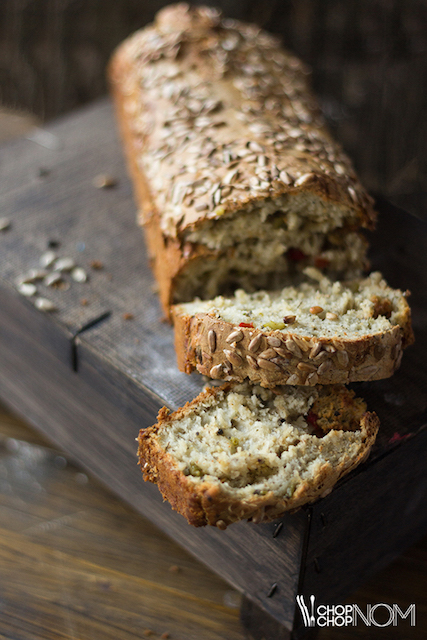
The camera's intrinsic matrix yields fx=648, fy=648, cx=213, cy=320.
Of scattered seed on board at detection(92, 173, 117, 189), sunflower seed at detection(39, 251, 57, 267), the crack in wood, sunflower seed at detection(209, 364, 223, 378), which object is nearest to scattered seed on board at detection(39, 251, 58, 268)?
sunflower seed at detection(39, 251, 57, 267)

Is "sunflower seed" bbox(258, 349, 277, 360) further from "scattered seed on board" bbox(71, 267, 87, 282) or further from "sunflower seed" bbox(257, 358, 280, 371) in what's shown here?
"scattered seed on board" bbox(71, 267, 87, 282)

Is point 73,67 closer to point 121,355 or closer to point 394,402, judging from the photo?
point 121,355

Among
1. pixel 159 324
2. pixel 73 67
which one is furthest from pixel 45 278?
pixel 73 67

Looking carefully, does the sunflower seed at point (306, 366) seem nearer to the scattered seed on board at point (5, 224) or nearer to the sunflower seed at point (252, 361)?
the sunflower seed at point (252, 361)

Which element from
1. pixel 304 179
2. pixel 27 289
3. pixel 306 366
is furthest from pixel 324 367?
pixel 27 289

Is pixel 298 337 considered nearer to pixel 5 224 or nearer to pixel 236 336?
pixel 236 336

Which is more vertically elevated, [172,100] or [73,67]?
[172,100]
